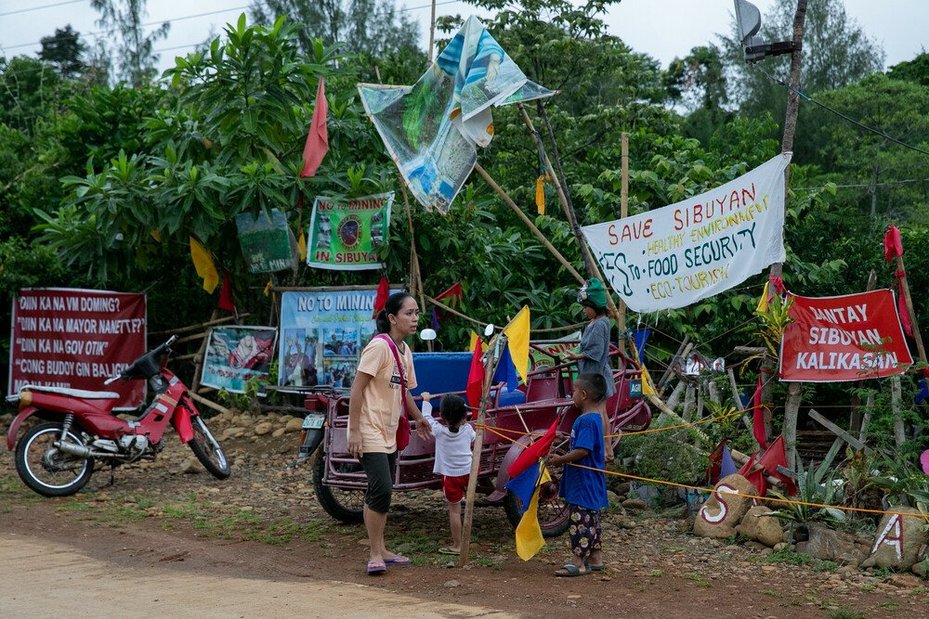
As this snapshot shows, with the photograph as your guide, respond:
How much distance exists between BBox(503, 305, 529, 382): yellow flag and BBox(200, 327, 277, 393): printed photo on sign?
19.5 ft

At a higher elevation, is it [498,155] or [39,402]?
[498,155]

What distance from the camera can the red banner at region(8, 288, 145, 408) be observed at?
12609 mm

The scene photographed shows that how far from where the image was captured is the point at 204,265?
38.9 feet

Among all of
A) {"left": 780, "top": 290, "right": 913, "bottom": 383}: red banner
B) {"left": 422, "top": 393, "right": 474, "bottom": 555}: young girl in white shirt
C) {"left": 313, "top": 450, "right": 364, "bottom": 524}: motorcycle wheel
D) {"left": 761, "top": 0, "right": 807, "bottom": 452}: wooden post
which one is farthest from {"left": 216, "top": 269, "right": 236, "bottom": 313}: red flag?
{"left": 780, "top": 290, "right": 913, "bottom": 383}: red banner

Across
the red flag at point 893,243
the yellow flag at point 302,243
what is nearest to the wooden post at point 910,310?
the red flag at point 893,243

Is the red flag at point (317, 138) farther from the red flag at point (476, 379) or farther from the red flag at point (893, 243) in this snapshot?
the red flag at point (893, 243)

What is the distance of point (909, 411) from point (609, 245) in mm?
2713

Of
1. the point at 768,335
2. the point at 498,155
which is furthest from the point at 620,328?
the point at 498,155

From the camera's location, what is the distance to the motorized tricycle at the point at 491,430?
22.3ft

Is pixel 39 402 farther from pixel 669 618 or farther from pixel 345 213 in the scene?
pixel 669 618

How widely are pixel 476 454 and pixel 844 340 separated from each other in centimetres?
285

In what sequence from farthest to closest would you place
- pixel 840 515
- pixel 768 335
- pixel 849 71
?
pixel 849 71
pixel 768 335
pixel 840 515

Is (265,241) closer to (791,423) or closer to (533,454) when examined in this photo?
(533,454)

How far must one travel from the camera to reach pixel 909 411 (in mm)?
6703
